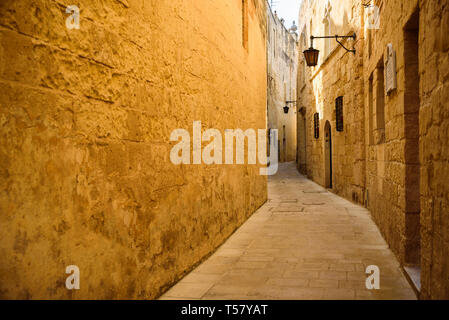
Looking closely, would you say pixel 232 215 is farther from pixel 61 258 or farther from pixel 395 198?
pixel 61 258

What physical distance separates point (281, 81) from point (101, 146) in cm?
2717

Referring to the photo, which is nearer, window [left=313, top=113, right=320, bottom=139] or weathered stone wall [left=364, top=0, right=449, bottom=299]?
weathered stone wall [left=364, top=0, right=449, bottom=299]

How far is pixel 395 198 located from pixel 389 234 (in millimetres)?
660

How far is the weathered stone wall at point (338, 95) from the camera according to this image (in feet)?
28.5

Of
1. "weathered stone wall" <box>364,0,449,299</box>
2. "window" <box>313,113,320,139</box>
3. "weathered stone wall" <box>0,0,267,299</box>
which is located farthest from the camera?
"window" <box>313,113,320,139</box>

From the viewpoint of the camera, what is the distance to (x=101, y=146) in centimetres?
231

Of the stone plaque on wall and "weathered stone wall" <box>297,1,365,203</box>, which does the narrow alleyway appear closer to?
the stone plaque on wall

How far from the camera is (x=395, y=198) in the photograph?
4312 mm

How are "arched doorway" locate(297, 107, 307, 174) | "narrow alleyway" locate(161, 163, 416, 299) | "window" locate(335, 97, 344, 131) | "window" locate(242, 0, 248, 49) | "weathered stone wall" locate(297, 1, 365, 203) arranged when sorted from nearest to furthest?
"narrow alleyway" locate(161, 163, 416, 299), "window" locate(242, 0, 248, 49), "weathered stone wall" locate(297, 1, 365, 203), "window" locate(335, 97, 344, 131), "arched doorway" locate(297, 107, 307, 174)

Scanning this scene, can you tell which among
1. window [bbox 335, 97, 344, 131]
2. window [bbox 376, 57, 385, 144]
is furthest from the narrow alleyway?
window [bbox 335, 97, 344, 131]

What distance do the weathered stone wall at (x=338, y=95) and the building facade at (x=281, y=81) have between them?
7.73 m

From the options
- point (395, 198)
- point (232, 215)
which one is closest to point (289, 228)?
point (232, 215)

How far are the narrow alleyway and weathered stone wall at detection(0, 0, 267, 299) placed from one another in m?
0.36

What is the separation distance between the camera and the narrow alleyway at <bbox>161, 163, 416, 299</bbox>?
331 centimetres
